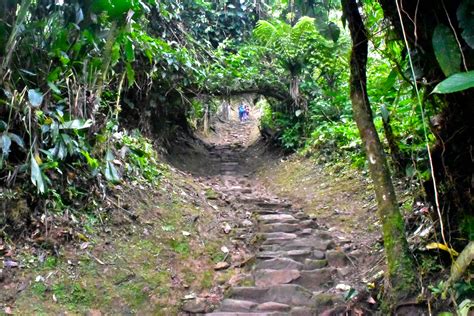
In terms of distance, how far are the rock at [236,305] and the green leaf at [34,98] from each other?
2342mm

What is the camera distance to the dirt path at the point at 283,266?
145 inches

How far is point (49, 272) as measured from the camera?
3.52m

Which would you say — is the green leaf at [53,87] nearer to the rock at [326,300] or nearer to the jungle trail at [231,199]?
the jungle trail at [231,199]

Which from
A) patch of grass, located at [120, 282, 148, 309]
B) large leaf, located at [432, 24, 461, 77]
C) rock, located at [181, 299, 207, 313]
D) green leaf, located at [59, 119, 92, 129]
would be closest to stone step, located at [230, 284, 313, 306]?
rock, located at [181, 299, 207, 313]

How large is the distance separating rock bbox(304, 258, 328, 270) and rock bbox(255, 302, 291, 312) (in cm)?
71

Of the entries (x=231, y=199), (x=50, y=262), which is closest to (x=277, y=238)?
(x=231, y=199)

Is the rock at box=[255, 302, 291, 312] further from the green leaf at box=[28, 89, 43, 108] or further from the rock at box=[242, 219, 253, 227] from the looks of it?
the green leaf at box=[28, 89, 43, 108]

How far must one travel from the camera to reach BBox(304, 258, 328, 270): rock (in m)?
4.32

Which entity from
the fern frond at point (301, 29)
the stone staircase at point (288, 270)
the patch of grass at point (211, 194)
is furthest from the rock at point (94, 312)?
the fern frond at point (301, 29)

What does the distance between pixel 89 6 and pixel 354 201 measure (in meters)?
3.90

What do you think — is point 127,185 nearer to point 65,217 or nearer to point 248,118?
point 65,217

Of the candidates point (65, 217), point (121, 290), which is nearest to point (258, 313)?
point (121, 290)

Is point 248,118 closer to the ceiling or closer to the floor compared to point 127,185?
closer to the ceiling

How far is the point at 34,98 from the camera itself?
369cm
